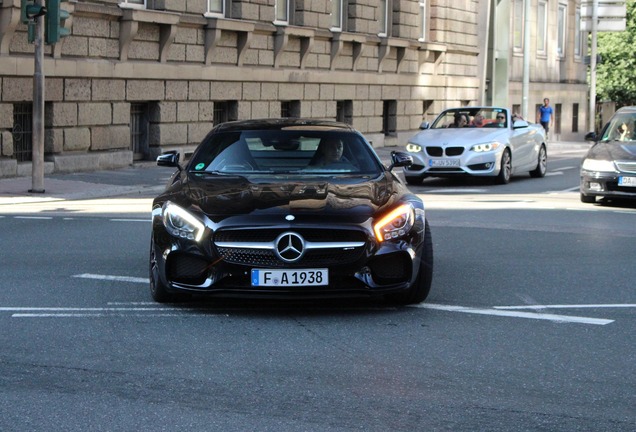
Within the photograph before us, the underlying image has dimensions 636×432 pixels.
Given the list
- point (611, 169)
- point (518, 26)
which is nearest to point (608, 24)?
point (518, 26)

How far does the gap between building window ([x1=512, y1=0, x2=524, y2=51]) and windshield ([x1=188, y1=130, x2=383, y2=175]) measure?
136 ft

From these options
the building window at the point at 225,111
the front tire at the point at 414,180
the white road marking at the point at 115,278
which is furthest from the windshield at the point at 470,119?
the white road marking at the point at 115,278

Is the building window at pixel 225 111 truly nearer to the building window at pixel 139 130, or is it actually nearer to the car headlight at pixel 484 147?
the building window at pixel 139 130

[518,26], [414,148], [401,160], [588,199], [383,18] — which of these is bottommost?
[588,199]

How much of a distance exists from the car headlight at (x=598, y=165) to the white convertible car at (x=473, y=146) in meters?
4.40

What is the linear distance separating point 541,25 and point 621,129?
3607 cm

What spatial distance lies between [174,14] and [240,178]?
17.8 meters

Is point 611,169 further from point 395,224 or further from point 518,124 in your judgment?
point 395,224

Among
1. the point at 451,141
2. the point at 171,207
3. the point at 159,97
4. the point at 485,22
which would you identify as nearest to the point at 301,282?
the point at 171,207

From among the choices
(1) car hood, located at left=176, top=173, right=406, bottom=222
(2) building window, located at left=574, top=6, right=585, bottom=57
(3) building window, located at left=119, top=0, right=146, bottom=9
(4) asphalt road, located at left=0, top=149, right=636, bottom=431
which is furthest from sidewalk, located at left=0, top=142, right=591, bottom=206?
(2) building window, located at left=574, top=6, right=585, bottom=57

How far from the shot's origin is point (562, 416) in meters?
6.01

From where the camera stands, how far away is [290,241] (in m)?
8.41

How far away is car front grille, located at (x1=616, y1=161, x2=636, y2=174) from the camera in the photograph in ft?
59.6

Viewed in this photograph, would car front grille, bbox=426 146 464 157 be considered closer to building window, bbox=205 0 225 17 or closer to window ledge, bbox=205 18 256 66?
window ledge, bbox=205 18 256 66
